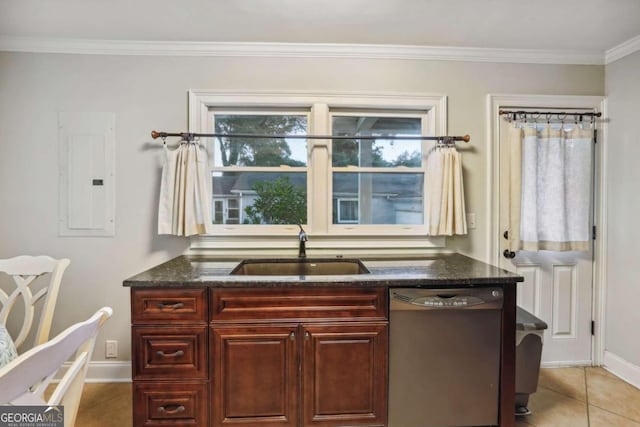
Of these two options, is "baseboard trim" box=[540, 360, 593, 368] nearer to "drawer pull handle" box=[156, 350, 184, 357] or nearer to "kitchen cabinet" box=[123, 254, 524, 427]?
"kitchen cabinet" box=[123, 254, 524, 427]

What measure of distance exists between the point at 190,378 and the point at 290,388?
1.66 feet

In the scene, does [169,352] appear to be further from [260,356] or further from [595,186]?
[595,186]

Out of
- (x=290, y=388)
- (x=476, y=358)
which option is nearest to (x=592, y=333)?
(x=476, y=358)

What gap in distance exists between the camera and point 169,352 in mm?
1633

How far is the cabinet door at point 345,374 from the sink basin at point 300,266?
0.62m

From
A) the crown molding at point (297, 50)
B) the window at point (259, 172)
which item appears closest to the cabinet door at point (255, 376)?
the window at point (259, 172)

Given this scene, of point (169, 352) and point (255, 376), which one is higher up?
point (169, 352)

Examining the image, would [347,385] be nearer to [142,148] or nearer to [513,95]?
[142,148]

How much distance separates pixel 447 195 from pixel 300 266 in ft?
3.87

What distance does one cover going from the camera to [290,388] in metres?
1.66

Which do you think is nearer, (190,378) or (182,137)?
(190,378)

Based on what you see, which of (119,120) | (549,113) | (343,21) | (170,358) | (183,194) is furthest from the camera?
(549,113)

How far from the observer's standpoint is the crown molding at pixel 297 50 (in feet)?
7.69

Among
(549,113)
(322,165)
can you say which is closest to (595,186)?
(549,113)
